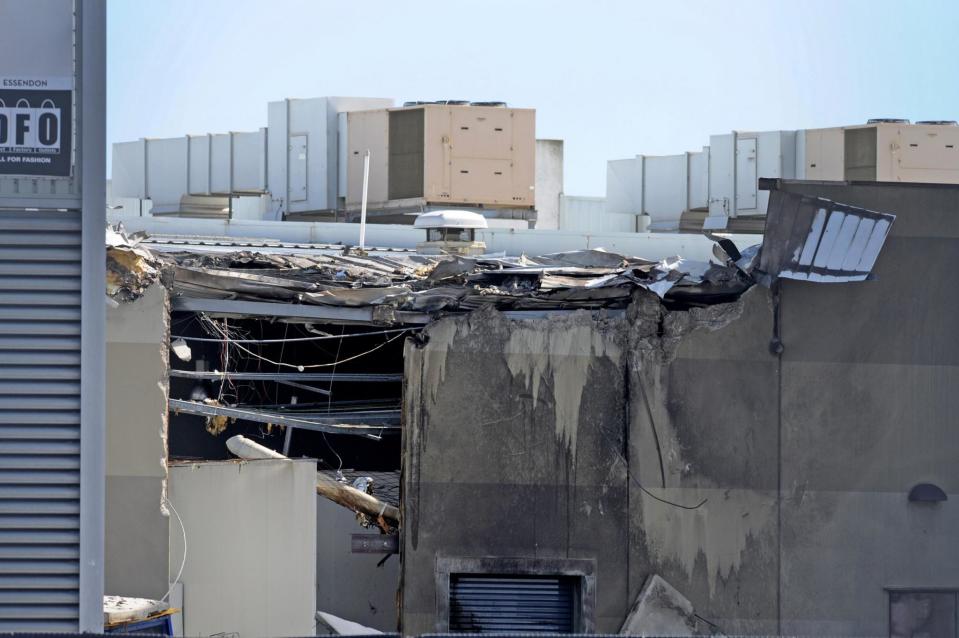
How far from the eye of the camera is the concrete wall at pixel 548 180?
2470cm

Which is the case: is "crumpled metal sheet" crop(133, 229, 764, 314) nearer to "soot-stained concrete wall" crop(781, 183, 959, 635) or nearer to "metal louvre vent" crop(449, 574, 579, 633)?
"soot-stained concrete wall" crop(781, 183, 959, 635)

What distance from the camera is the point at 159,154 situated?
79.5ft

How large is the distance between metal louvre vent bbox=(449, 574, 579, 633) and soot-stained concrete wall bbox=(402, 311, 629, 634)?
0.22 meters

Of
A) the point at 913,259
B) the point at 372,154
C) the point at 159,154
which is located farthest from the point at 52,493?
the point at 159,154

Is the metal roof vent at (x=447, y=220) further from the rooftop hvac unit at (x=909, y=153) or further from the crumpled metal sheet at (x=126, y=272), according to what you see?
the rooftop hvac unit at (x=909, y=153)

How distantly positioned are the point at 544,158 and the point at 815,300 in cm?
1517

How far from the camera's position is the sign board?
6.52 meters

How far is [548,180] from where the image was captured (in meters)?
24.8

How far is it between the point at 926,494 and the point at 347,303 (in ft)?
15.6

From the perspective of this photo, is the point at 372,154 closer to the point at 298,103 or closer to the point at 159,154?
the point at 298,103

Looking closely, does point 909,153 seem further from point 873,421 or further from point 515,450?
point 515,450

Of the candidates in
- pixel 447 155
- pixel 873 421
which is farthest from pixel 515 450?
pixel 447 155

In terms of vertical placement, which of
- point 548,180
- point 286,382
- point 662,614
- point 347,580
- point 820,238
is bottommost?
point 347,580

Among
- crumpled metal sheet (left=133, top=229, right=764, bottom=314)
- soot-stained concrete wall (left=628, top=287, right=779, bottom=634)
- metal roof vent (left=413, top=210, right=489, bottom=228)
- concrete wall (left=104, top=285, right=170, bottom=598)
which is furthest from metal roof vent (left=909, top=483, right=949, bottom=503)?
metal roof vent (left=413, top=210, right=489, bottom=228)
